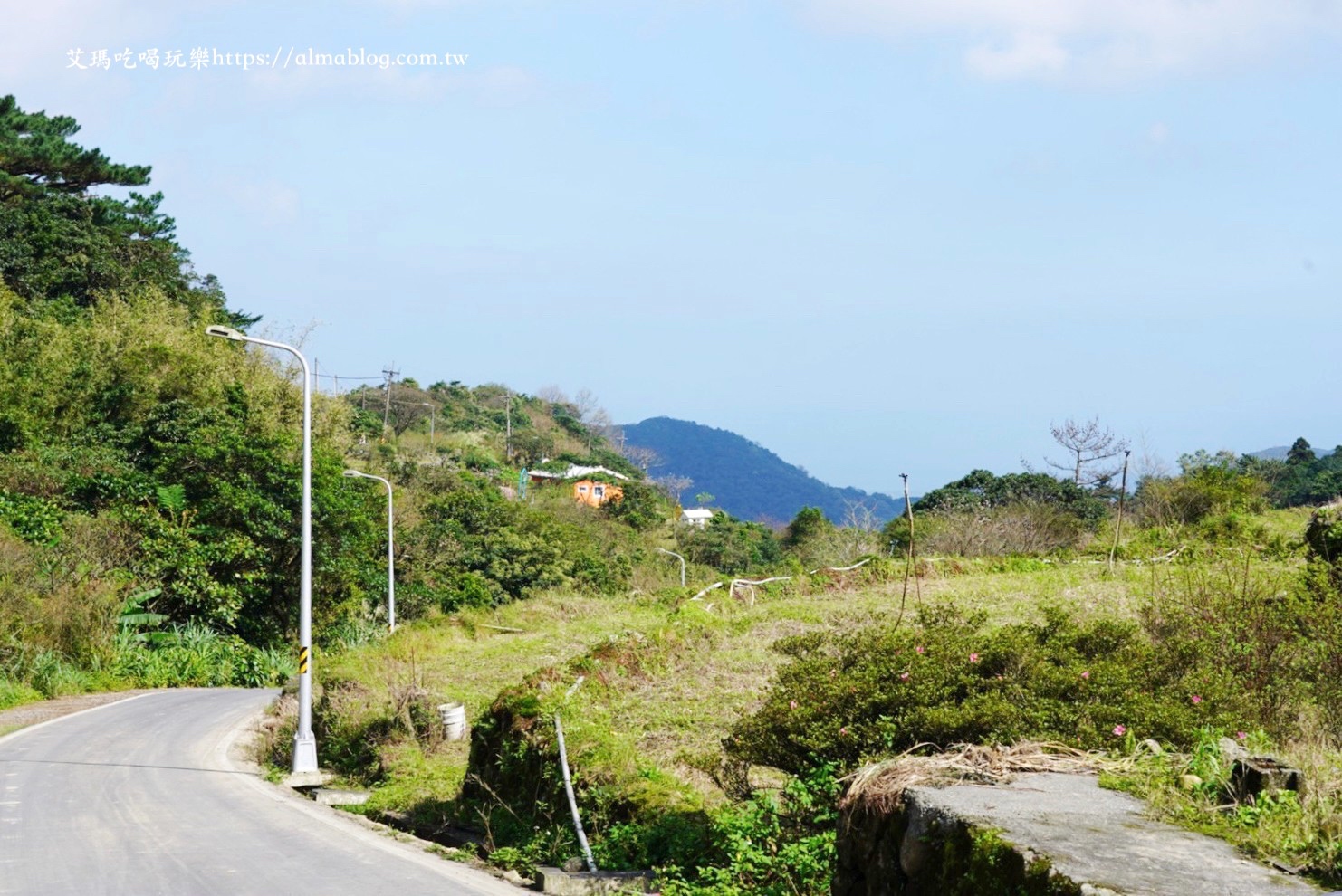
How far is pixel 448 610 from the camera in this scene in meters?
42.1

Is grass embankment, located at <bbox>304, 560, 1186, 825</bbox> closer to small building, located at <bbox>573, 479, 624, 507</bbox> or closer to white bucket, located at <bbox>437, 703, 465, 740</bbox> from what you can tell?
white bucket, located at <bbox>437, 703, 465, 740</bbox>

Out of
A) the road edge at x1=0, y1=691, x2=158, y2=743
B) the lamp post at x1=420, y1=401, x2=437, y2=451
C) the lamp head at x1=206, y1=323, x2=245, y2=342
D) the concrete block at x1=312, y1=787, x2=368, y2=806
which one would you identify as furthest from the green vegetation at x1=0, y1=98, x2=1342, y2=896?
the lamp head at x1=206, y1=323, x2=245, y2=342

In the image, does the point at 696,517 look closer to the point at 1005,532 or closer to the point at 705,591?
the point at 1005,532

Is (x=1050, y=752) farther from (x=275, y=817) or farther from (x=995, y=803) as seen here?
(x=275, y=817)

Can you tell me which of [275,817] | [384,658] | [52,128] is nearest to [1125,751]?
[275,817]

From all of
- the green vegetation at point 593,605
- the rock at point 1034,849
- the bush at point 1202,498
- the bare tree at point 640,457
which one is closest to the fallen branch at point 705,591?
the green vegetation at point 593,605

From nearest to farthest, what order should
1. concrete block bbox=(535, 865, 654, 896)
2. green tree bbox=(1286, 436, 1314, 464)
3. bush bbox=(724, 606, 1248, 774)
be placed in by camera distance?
bush bbox=(724, 606, 1248, 774) < concrete block bbox=(535, 865, 654, 896) < green tree bbox=(1286, 436, 1314, 464)

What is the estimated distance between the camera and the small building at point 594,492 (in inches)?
2650

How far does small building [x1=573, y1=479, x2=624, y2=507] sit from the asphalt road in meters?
45.3

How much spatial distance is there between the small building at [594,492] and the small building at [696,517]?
4.46 metres

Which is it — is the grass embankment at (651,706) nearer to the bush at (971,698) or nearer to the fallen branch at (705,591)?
the fallen branch at (705,591)

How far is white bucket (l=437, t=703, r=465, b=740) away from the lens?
52.5ft

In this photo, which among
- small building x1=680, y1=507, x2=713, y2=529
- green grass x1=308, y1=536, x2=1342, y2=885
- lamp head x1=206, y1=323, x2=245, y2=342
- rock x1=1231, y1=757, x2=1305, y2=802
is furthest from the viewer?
small building x1=680, y1=507, x2=713, y2=529

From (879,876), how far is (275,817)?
9762 millimetres
